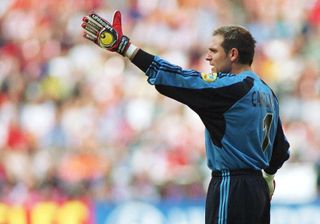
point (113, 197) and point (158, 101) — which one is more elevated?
point (158, 101)

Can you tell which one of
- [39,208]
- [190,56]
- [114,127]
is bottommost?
[39,208]

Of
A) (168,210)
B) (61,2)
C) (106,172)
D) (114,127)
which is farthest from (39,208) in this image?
(61,2)

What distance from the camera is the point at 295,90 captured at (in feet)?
48.6

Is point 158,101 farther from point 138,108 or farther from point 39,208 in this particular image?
point 39,208

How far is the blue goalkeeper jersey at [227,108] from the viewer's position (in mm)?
6016

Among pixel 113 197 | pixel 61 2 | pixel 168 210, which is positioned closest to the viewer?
pixel 168 210

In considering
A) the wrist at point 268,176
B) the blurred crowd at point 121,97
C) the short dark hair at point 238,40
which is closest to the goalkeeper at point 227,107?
the short dark hair at point 238,40

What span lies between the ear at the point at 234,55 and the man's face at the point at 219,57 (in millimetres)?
22

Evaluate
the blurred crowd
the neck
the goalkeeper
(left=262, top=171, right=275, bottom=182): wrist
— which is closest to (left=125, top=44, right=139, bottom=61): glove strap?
the goalkeeper

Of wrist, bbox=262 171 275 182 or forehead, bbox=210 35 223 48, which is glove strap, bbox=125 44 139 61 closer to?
forehead, bbox=210 35 223 48

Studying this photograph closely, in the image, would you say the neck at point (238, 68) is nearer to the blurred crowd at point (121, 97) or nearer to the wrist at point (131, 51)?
the wrist at point (131, 51)

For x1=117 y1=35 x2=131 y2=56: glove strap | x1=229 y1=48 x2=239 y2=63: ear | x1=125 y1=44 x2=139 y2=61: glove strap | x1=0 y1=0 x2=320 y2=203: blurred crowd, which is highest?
x1=0 y1=0 x2=320 y2=203: blurred crowd

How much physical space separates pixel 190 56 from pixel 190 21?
0.83 meters

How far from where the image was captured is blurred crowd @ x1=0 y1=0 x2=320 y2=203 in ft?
46.2
